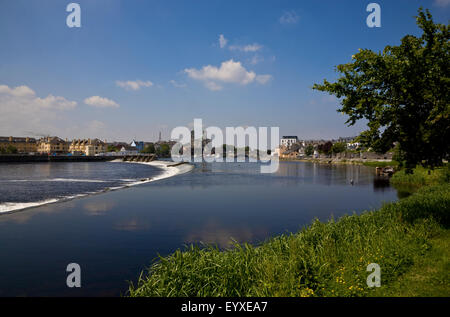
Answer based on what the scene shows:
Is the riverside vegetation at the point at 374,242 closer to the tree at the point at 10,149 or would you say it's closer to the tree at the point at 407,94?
the tree at the point at 407,94

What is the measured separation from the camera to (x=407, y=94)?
41.3 ft

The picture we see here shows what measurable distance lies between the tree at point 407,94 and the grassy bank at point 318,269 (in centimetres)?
414

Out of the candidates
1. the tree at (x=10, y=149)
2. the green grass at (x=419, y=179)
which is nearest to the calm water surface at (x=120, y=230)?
the green grass at (x=419, y=179)

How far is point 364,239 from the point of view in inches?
508

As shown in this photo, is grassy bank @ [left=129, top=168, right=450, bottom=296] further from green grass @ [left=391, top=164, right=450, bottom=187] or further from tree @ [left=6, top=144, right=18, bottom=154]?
tree @ [left=6, top=144, right=18, bottom=154]

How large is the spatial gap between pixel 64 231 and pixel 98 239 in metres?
3.31

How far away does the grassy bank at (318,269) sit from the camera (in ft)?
27.5

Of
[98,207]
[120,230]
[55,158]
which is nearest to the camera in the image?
[120,230]

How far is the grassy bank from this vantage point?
8380 millimetres

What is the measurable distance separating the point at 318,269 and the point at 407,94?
29.0ft

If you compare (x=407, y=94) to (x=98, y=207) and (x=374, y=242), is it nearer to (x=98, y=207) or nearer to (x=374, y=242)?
(x=374, y=242)

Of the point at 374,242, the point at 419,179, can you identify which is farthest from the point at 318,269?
the point at 419,179
